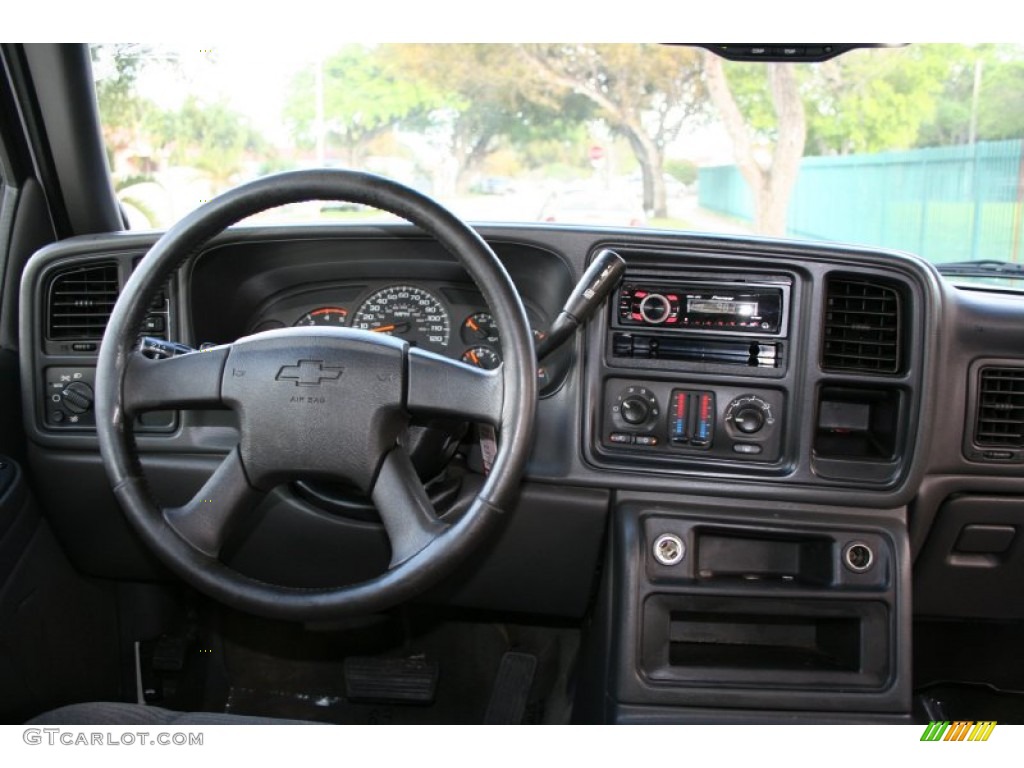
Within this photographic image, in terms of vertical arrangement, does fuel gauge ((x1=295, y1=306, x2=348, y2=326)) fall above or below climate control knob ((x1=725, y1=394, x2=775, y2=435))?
above

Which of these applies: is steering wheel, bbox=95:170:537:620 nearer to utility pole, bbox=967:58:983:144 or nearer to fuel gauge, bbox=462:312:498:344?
fuel gauge, bbox=462:312:498:344

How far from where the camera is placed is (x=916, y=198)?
2734mm

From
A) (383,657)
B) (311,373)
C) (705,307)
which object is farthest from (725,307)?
(383,657)

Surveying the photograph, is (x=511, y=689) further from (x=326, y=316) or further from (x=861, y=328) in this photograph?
(x=861, y=328)

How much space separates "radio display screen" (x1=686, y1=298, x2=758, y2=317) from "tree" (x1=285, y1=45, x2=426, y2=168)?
3.06 ft

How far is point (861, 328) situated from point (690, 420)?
1.41ft

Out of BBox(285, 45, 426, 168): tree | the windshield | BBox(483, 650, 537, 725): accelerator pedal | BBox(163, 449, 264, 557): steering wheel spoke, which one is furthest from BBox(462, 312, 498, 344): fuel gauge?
BBox(483, 650, 537, 725): accelerator pedal

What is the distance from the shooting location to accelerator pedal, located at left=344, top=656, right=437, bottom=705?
2721mm

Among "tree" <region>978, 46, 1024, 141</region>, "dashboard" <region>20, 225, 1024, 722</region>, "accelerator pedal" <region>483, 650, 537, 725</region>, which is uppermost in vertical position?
"tree" <region>978, 46, 1024, 141</region>

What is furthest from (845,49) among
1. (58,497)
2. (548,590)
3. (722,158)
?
(58,497)

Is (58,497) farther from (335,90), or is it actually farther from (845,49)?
(845,49)

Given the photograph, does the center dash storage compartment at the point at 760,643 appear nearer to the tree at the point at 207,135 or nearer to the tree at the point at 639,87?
the tree at the point at 639,87

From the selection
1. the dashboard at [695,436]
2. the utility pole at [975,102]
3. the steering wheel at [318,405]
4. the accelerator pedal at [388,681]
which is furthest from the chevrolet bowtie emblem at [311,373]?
the utility pole at [975,102]

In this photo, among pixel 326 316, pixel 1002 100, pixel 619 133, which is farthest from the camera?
pixel 619 133
